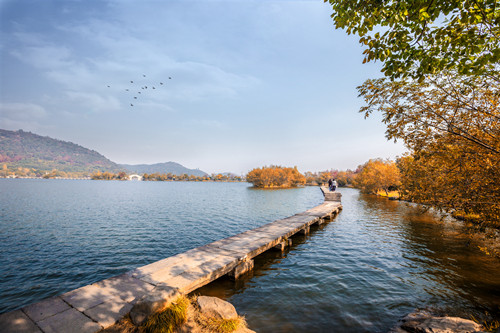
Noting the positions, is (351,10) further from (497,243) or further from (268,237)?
(497,243)


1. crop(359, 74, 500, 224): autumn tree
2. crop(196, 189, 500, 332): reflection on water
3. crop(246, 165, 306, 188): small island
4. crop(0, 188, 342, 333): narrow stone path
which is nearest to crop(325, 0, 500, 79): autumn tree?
crop(359, 74, 500, 224): autumn tree

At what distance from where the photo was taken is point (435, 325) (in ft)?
20.6

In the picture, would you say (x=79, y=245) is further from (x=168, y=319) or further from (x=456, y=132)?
(x=456, y=132)

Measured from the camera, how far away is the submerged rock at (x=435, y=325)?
19.7ft

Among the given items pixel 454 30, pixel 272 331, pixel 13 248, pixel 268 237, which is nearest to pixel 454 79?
pixel 454 30

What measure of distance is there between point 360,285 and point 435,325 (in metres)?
4.10

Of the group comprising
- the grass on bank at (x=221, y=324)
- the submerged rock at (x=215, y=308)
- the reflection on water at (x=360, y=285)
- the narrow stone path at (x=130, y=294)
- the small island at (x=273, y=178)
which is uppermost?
the small island at (x=273, y=178)

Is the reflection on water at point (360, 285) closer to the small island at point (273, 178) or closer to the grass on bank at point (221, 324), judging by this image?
the grass on bank at point (221, 324)

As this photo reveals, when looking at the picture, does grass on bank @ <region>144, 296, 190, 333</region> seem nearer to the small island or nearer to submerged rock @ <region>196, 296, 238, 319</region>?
submerged rock @ <region>196, 296, 238, 319</region>

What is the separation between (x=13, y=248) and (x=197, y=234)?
534 inches

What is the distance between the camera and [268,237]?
50.2 ft

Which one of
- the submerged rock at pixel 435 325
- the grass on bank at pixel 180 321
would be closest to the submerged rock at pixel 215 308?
the grass on bank at pixel 180 321

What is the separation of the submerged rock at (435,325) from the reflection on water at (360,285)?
0.53 metres

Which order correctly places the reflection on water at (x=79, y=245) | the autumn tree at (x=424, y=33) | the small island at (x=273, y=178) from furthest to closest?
the small island at (x=273, y=178), the reflection on water at (x=79, y=245), the autumn tree at (x=424, y=33)
